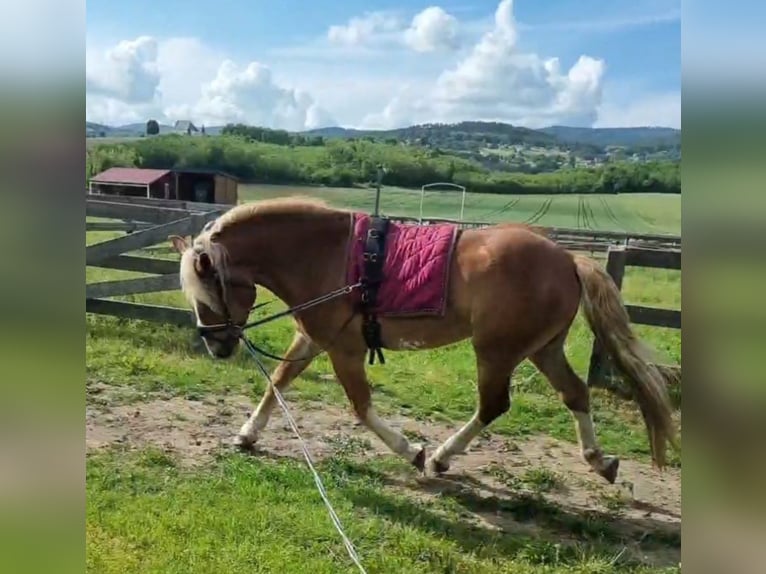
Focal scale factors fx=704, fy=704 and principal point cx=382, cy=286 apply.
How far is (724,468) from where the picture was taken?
1238 mm

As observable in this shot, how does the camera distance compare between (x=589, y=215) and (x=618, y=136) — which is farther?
(x=589, y=215)

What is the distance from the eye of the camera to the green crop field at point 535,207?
2.78 m

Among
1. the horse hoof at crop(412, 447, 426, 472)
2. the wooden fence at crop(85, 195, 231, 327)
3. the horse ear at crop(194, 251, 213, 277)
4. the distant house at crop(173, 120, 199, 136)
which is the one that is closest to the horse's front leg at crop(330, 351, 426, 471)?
the horse hoof at crop(412, 447, 426, 472)

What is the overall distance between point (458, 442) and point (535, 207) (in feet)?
3.57

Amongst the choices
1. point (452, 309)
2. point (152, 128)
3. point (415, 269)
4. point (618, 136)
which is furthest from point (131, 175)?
point (618, 136)

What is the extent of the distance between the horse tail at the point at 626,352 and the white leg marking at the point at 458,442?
0.66 m

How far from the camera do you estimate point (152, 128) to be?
11.0 ft

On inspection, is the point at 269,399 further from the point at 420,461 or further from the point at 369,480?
the point at 420,461

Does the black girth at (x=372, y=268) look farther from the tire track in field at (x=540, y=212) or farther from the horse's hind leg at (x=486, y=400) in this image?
the tire track in field at (x=540, y=212)

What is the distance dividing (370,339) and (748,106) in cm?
223

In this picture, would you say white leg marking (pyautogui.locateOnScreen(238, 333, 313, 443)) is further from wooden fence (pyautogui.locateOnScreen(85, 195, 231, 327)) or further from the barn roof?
the barn roof

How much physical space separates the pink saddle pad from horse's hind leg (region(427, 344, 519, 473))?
298mm

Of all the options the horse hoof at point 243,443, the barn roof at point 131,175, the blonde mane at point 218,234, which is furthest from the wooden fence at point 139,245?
the horse hoof at point 243,443

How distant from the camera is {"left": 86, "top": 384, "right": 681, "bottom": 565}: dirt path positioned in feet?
9.25
